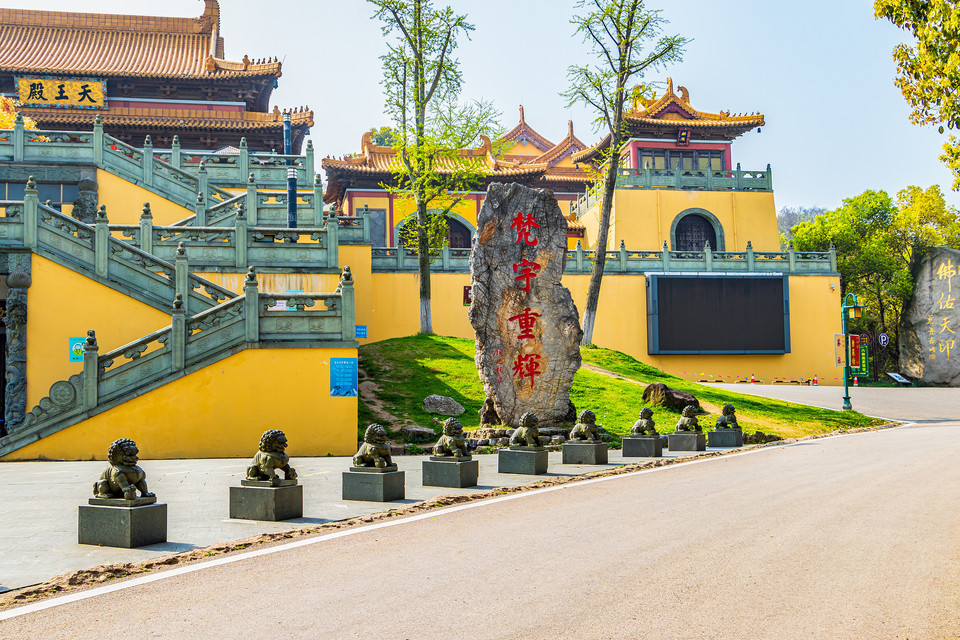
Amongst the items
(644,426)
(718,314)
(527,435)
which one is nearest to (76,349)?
(527,435)

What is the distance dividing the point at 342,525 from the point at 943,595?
16.4ft

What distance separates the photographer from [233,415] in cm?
1538

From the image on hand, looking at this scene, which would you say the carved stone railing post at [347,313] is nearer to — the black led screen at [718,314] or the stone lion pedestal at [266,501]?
the stone lion pedestal at [266,501]

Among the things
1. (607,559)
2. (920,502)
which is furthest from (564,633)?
(920,502)

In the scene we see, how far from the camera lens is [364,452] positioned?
9.73m

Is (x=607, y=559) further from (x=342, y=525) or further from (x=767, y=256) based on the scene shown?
(x=767, y=256)

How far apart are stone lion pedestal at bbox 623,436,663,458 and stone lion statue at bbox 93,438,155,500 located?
9885 millimetres

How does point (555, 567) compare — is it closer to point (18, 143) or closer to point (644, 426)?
point (644, 426)

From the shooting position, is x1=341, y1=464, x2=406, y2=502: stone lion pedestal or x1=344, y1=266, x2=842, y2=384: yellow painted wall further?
x1=344, y1=266, x2=842, y2=384: yellow painted wall

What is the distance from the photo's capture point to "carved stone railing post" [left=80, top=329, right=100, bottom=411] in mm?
14633

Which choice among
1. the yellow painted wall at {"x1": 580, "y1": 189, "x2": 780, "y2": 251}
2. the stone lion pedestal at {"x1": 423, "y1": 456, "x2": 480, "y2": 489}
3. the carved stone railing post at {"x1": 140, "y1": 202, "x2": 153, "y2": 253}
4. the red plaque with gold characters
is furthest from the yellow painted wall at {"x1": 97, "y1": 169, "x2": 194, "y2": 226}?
the yellow painted wall at {"x1": 580, "y1": 189, "x2": 780, "y2": 251}

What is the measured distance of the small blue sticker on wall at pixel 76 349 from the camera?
1605cm

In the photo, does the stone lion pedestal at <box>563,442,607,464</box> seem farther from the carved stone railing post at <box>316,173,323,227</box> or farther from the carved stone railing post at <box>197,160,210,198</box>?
the carved stone railing post at <box>197,160,210,198</box>

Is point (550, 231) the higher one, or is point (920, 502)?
point (550, 231)
